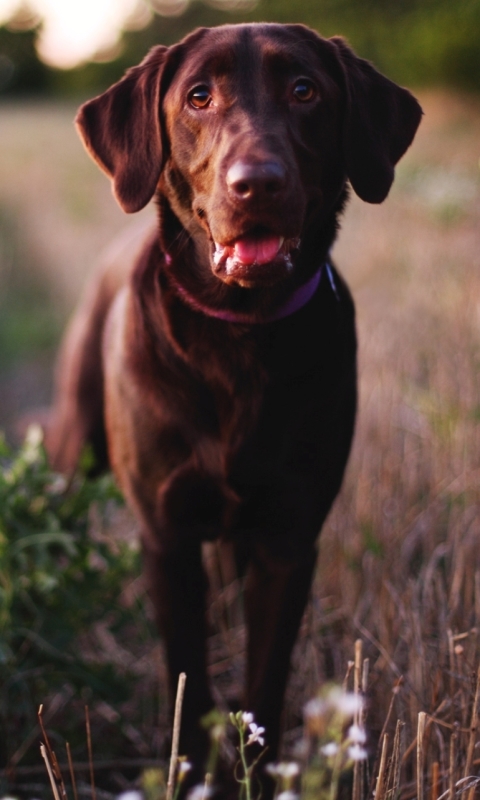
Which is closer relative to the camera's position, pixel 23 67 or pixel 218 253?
pixel 218 253

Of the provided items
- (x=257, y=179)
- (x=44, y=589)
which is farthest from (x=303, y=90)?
(x=44, y=589)

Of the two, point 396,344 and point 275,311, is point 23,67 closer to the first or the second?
point 396,344

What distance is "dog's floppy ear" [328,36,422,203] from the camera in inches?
79.4

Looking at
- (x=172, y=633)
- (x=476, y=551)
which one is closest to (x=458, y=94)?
(x=476, y=551)

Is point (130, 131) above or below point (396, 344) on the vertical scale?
above

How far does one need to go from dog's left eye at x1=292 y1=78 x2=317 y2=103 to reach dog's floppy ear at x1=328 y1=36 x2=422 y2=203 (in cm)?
12

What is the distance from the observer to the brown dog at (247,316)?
76.2 inches

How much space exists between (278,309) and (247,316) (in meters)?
0.08

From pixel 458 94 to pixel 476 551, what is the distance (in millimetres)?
8371

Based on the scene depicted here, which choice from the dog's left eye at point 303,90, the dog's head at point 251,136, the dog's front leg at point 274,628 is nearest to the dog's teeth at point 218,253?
the dog's head at point 251,136

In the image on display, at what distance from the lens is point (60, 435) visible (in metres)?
3.58

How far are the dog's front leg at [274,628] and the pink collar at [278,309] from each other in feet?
1.92

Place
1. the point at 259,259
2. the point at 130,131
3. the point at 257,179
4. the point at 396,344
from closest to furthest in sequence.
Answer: the point at 257,179 < the point at 259,259 < the point at 130,131 < the point at 396,344

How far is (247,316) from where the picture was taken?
2.02m
